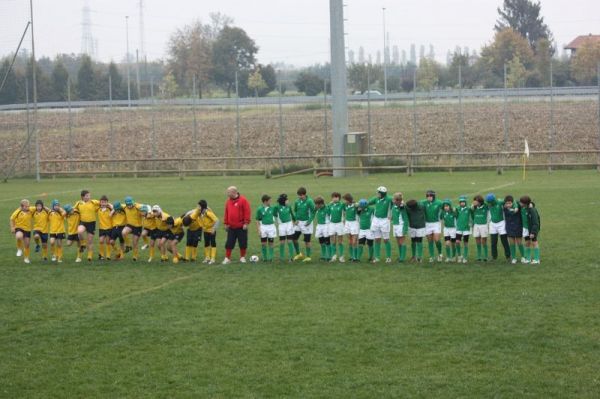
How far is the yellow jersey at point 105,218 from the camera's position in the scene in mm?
21047

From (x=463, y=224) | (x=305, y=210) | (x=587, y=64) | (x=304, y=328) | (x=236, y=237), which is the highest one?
(x=587, y=64)

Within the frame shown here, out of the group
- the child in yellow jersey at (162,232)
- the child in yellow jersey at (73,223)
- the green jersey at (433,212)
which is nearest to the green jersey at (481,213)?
the green jersey at (433,212)

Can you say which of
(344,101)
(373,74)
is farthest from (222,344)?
(373,74)

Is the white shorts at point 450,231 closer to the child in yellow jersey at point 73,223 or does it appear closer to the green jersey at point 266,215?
the green jersey at point 266,215

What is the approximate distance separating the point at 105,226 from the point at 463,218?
8.13 metres

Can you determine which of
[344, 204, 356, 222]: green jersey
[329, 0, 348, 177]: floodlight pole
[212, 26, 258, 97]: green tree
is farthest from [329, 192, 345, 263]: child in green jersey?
[212, 26, 258, 97]: green tree

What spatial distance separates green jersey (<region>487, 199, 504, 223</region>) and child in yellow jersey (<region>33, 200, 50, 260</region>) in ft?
33.0

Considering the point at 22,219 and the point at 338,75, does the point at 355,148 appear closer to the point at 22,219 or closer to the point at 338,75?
the point at 338,75

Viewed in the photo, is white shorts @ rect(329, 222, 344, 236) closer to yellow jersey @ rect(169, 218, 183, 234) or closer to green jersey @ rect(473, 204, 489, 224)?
green jersey @ rect(473, 204, 489, 224)

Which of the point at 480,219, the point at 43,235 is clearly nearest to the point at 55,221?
the point at 43,235

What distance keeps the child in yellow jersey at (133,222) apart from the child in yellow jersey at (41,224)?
186cm

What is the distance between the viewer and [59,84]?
69.1m

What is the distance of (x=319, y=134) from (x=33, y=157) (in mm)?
16413

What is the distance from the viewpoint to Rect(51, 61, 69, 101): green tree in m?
65.0
